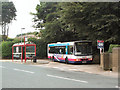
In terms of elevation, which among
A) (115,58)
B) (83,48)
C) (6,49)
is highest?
(83,48)

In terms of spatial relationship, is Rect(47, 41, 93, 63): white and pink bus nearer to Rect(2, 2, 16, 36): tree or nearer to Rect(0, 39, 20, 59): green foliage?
Rect(0, 39, 20, 59): green foliage

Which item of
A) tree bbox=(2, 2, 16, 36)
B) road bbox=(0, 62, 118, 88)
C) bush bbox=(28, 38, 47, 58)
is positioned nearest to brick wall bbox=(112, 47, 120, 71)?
road bbox=(0, 62, 118, 88)

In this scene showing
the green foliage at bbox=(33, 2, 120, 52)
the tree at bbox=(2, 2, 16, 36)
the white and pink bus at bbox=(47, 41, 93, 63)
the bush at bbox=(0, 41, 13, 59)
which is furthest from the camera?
the tree at bbox=(2, 2, 16, 36)

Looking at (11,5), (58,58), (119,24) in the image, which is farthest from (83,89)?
(11,5)

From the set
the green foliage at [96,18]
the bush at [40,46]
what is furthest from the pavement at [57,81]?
the bush at [40,46]

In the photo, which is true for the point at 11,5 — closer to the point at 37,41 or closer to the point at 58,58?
the point at 37,41

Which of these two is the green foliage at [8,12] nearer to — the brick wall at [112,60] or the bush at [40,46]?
the bush at [40,46]

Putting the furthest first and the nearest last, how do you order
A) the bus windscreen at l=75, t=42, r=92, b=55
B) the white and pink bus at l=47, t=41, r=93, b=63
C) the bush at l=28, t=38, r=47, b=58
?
1. the bush at l=28, t=38, r=47, b=58
2. the bus windscreen at l=75, t=42, r=92, b=55
3. the white and pink bus at l=47, t=41, r=93, b=63

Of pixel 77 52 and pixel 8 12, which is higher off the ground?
pixel 8 12

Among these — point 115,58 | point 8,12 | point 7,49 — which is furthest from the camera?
point 8,12

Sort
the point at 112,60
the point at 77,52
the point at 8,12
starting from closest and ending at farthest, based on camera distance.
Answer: the point at 112,60 < the point at 77,52 < the point at 8,12

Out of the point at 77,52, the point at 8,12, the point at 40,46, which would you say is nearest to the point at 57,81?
the point at 77,52

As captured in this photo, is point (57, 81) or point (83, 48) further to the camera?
point (83, 48)

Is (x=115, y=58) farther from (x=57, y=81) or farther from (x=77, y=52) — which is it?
(x=77, y=52)
